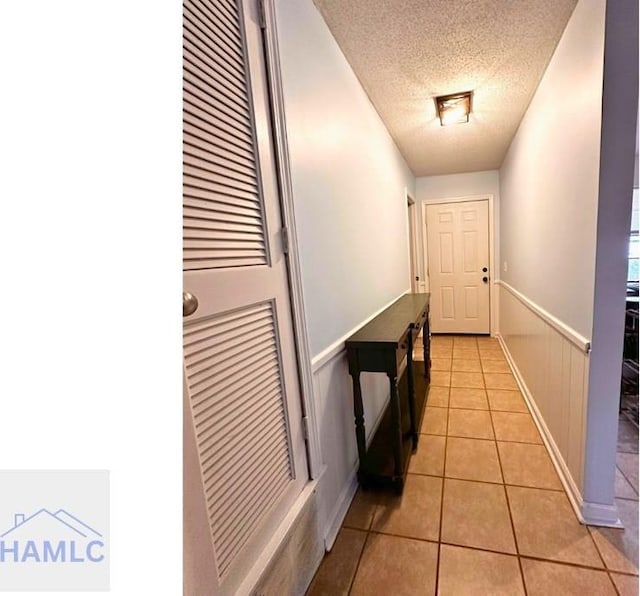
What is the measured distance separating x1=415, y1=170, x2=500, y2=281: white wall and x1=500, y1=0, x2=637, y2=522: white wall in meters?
2.55

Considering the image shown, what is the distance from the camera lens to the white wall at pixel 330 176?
1.43 m

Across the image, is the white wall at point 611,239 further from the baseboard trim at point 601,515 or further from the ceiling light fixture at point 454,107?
the ceiling light fixture at point 454,107

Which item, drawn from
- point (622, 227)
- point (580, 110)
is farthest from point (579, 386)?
point (580, 110)

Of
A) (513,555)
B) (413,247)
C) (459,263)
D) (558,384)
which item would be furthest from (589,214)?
(459,263)

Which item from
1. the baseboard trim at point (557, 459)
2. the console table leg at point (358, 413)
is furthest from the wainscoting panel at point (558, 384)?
the console table leg at point (358, 413)

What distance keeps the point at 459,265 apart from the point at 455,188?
1.05m

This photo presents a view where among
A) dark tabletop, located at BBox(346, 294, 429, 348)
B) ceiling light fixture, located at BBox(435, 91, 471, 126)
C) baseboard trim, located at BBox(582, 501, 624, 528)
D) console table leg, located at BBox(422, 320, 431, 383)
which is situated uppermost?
ceiling light fixture, located at BBox(435, 91, 471, 126)

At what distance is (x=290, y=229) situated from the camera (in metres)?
1.30

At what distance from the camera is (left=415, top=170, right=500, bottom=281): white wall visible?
4727 millimetres

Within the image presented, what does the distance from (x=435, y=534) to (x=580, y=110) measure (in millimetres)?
1971

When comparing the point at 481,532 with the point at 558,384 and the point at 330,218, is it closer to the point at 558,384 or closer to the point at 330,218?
the point at 558,384

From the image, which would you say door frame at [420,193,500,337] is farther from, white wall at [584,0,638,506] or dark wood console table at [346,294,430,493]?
white wall at [584,0,638,506]

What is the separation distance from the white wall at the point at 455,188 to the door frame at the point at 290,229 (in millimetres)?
4013

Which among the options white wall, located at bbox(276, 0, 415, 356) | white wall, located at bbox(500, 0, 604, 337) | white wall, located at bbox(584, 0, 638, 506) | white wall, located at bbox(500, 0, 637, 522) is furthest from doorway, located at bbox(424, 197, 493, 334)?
white wall, located at bbox(584, 0, 638, 506)
